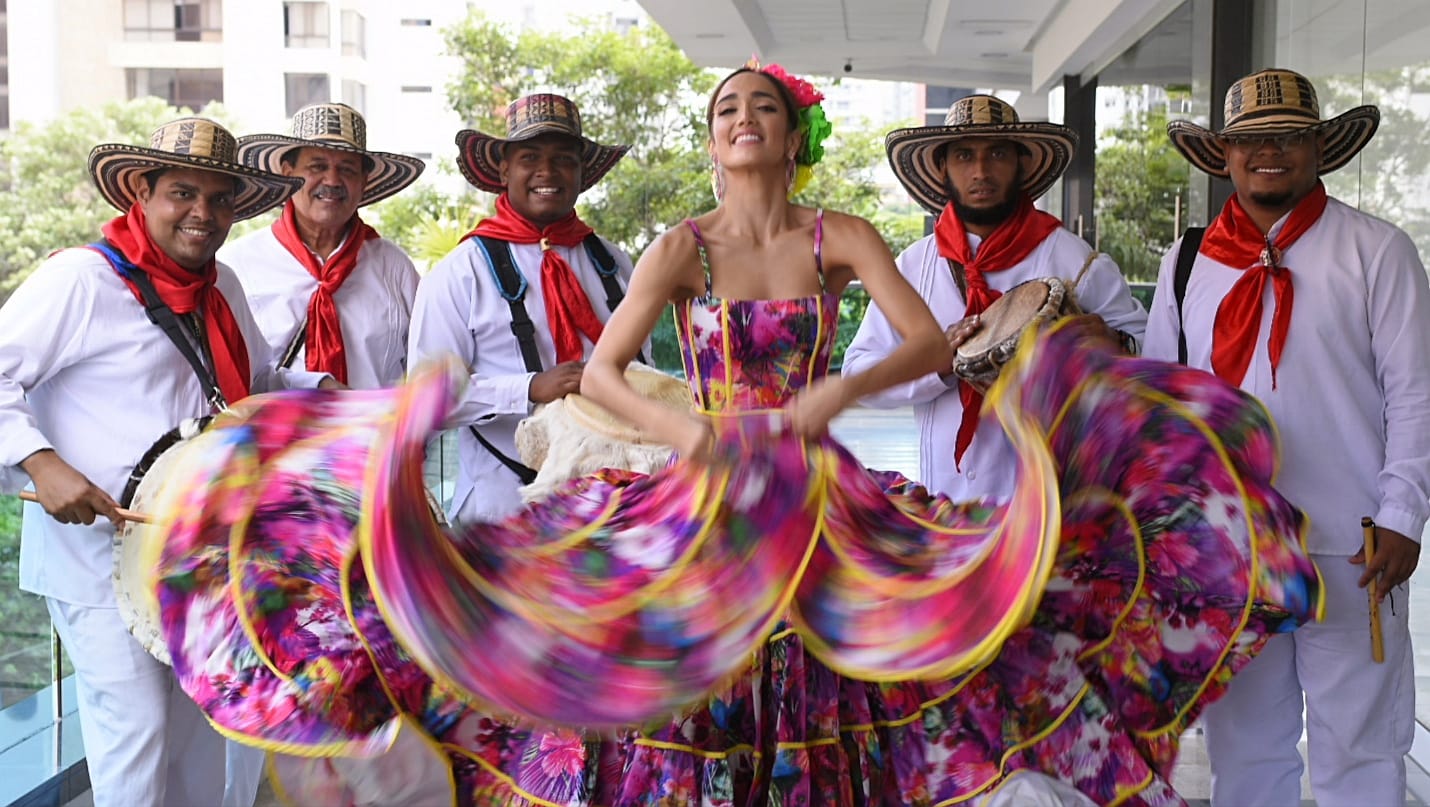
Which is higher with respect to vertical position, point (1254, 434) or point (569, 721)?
point (1254, 434)

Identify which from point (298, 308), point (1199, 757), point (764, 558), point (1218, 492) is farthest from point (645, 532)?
point (1199, 757)

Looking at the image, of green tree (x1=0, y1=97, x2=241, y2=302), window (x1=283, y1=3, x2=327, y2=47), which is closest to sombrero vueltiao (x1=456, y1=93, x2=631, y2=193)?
green tree (x1=0, y1=97, x2=241, y2=302)

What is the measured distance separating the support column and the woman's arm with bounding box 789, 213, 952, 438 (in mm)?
11093

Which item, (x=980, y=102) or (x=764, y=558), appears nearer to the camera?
(x=764, y=558)

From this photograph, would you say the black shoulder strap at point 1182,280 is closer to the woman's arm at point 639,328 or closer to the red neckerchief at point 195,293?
the woman's arm at point 639,328

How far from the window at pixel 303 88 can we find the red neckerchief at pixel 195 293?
32.5 meters

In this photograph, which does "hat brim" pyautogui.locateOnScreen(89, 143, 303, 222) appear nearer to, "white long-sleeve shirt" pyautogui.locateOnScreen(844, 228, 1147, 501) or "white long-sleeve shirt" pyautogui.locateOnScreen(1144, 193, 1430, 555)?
"white long-sleeve shirt" pyautogui.locateOnScreen(844, 228, 1147, 501)

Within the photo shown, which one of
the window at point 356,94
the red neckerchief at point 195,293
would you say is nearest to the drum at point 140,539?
the red neckerchief at point 195,293

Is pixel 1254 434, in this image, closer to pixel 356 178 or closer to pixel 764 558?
pixel 764 558

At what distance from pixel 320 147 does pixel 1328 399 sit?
2887mm

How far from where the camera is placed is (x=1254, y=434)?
2.77 meters

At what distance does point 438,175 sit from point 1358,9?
24.0 meters

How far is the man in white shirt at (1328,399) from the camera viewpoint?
10.6 ft

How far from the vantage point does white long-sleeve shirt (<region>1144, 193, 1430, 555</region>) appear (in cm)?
321
